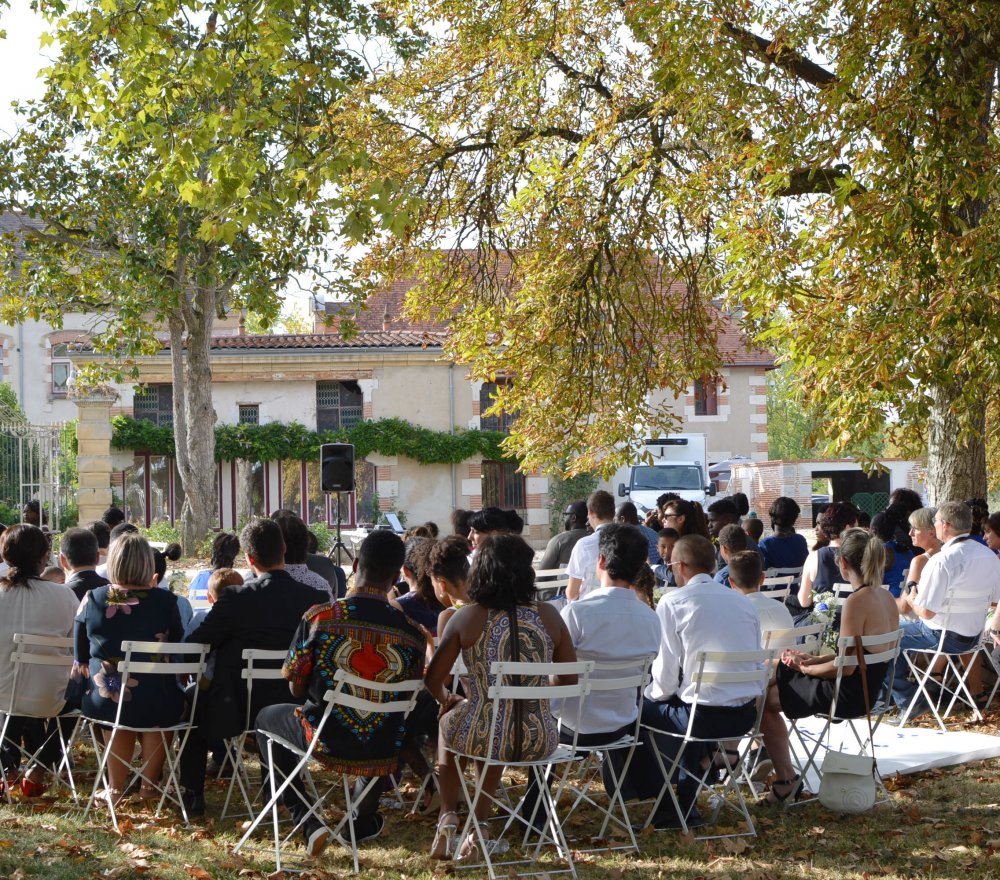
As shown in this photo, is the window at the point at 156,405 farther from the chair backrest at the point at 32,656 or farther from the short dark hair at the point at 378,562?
the short dark hair at the point at 378,562

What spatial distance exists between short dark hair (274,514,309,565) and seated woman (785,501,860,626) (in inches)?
125

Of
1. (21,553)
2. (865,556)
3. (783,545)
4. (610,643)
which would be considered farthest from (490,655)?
(783,545)

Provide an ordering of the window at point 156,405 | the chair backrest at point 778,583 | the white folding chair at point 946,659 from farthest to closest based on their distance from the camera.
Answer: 1. the window at point 156,405
2. the chair backrest at point 778,583
3. the white folding chair at point 946,659

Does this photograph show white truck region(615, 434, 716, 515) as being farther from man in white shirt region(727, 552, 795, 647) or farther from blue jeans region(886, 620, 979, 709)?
man in white shirt region(727, 552, 795, 647)

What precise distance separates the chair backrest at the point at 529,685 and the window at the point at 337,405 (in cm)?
2447

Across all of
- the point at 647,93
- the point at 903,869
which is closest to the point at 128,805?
the point at 903,869

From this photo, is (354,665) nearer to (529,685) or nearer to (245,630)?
(529,685)

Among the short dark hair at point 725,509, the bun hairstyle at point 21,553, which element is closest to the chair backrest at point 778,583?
the short dark hair at point 725,509

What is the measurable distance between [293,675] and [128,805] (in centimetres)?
147

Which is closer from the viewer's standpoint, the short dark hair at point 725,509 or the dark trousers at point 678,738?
the dark trousers at point 678,738

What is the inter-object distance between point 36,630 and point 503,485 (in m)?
24.1

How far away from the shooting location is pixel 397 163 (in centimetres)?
1201

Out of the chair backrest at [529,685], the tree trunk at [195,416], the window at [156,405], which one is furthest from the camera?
the window at [156,405]

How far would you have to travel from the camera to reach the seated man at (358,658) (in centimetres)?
468
